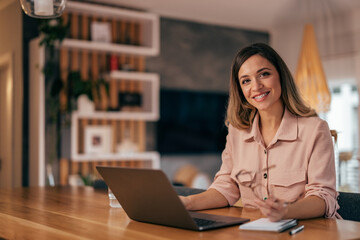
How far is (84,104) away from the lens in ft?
17.4

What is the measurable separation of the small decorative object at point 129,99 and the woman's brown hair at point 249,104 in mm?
3670

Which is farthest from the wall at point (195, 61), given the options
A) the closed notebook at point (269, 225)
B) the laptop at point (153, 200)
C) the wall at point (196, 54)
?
the closed notebook at point (269, 225)

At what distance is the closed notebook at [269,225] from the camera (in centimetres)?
121

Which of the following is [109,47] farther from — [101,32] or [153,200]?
[153,200]

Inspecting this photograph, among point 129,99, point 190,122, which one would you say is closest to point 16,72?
point 129,99

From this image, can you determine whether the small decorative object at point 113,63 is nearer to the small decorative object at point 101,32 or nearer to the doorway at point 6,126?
the small decorative object at point 101,32

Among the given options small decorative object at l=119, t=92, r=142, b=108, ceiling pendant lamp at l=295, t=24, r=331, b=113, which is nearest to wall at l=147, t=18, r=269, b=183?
small decorative object at l=119, t=92, r=142, b=108

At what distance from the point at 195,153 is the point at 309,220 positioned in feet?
16.3

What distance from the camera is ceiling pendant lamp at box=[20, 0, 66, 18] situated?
2.19 m

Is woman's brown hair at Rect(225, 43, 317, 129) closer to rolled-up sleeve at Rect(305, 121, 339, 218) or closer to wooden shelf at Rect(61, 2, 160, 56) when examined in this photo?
rolled-up sleeve at Rect(305, 121, 339, 218)

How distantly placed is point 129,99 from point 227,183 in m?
3.90

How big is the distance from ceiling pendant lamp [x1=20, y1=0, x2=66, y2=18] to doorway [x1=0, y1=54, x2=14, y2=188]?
309cm

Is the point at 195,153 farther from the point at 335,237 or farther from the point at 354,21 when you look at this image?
the point at 335,237

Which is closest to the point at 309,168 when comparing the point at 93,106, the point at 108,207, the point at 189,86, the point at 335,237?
the point at 335,237
